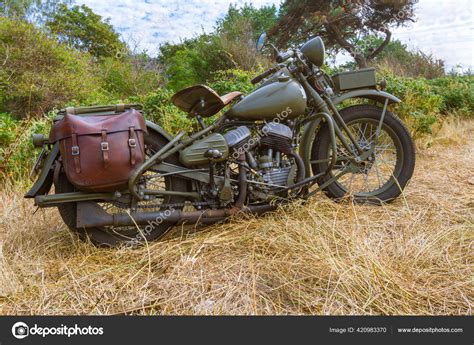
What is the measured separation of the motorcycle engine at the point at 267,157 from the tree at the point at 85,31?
14.2ft

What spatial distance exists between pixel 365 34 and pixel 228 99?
29.7 feet

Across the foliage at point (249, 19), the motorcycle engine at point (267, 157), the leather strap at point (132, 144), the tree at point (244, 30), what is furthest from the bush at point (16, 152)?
the foliage at point (249, 19)

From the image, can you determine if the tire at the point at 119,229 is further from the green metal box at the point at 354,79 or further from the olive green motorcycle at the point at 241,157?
the green metal box at the point at 354,79

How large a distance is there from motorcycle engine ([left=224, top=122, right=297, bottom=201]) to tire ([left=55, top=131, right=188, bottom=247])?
40 cm

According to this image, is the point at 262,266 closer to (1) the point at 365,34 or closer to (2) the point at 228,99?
(2) the point at 228,99

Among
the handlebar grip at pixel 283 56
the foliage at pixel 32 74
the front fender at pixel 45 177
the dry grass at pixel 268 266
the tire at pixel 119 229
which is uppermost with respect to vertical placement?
the foliage at pixel 32 74

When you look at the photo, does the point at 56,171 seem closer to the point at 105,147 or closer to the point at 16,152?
the point at 105,147

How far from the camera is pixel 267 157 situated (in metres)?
2.24

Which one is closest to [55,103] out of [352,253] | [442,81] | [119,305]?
[119,305]

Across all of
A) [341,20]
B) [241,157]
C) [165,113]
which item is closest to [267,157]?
[241,157]

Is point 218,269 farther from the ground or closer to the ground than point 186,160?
closer to the ground

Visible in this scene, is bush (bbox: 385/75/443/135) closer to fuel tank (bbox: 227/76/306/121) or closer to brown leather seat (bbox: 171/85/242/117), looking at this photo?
fuel tank (bbox: 227/76/306/121)

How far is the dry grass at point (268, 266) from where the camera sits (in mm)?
1512
